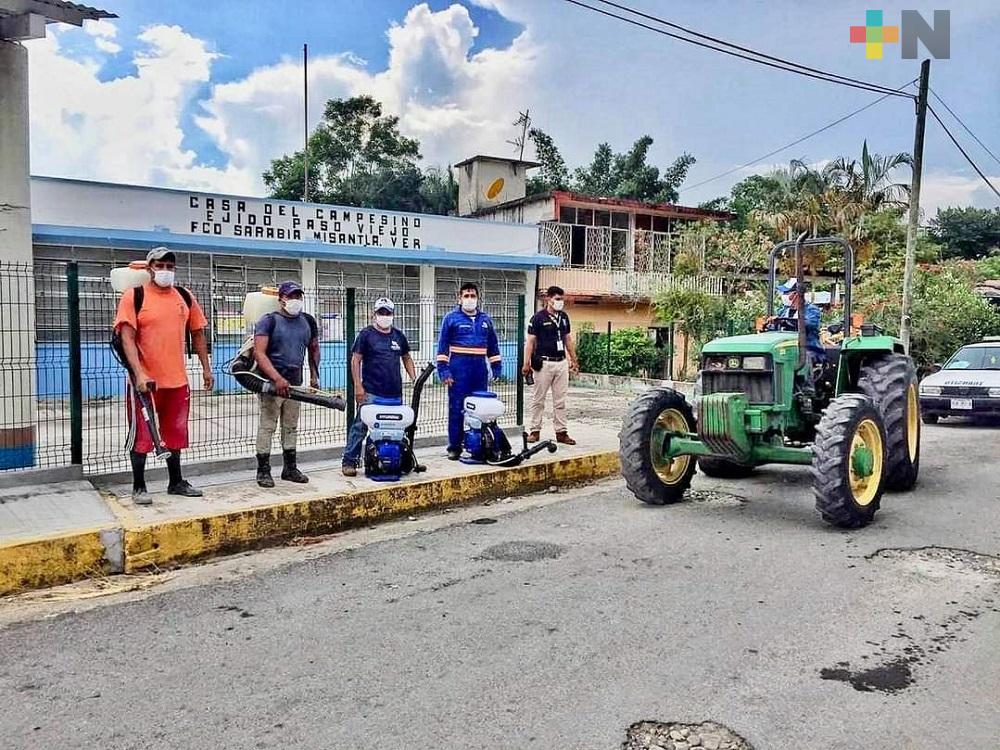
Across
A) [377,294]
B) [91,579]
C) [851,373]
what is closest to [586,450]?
[851,373]

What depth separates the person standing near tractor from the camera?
6.61m

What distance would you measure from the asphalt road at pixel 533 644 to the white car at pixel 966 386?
721 cm

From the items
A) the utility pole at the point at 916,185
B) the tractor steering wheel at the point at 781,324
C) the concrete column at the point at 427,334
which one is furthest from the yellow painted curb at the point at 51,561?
the utility pole at the point at 916,185

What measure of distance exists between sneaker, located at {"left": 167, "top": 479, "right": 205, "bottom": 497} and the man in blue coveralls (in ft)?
8.66

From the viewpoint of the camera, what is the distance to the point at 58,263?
13070 mm

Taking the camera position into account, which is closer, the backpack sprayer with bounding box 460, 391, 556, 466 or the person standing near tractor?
the person standing near tractor

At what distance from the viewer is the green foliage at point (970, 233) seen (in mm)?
43375

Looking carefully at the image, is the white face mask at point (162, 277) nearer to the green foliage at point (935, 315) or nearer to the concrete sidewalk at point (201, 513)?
the concrete sidewalk at point (201, 513)

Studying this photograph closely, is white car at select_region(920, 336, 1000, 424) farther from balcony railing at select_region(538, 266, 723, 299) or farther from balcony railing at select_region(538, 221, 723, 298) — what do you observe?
balcony railing at select_region(538, 266, 723, 299)

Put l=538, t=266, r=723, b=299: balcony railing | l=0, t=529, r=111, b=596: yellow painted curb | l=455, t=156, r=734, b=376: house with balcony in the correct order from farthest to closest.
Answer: l=455, t=156, r=734, b=376: house with balcony
l=538, t=266, r=723, b=299: balcony railing
l=0, t=529, r=111, b=596: yellow painted curb

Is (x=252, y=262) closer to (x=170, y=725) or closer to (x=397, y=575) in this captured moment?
(x=397, y=575)

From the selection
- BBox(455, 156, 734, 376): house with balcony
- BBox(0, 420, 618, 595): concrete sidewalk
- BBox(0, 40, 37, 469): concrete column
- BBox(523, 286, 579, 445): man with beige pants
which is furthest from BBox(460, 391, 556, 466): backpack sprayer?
BBox(455, 156, 734, 376): house with balcony

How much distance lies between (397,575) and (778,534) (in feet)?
9.46

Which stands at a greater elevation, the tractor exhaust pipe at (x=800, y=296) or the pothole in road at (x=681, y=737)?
the tractor exhaust pipe at (x=800, y=296)
